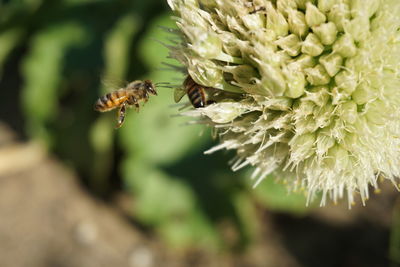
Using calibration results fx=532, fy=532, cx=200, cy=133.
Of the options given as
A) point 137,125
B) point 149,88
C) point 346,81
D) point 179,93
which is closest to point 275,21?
point 346,81

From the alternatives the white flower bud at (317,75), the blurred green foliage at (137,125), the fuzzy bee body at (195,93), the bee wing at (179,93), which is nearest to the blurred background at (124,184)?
the blurred green foliage at (137,125)

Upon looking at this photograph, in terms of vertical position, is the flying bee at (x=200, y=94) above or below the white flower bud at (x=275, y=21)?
below

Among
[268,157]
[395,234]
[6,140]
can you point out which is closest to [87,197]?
[6,140]

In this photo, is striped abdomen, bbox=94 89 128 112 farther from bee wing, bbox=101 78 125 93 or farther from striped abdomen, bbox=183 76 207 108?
striped abdomen, bbox=183 76 207 108

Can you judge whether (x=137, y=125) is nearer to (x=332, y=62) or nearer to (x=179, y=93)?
(x=179, y=93)

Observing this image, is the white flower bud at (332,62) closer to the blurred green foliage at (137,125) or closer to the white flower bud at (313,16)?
the white flower bud at (313,16)

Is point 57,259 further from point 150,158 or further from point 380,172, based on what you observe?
point 380,172
